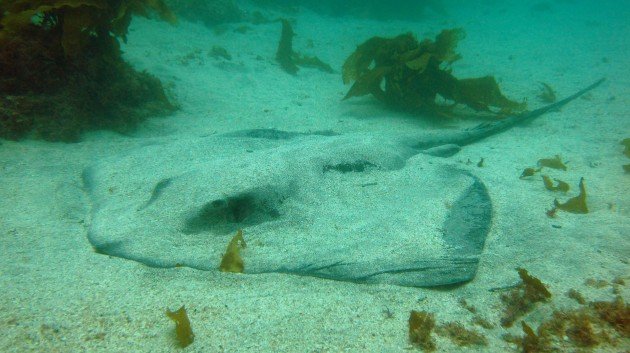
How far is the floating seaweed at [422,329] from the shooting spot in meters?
2.71

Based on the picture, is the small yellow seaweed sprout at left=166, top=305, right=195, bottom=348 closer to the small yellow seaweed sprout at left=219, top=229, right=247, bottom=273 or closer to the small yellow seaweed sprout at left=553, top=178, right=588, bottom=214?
the small yellow seaweed sprout at left=219, top=229, right=247, bottom=273

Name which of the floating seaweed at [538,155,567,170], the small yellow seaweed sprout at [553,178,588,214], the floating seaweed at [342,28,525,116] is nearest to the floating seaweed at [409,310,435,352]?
the small yellow seaweed sprout at [553,178,588,214]

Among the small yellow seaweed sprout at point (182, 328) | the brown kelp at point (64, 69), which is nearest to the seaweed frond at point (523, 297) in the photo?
the small yellow seaweed sprout at point (182, 328)

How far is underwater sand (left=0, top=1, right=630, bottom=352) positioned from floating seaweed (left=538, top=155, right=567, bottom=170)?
0.53 feet

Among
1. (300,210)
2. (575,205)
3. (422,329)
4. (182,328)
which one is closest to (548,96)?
(575,205)

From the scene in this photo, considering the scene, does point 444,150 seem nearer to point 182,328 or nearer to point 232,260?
point 232,260

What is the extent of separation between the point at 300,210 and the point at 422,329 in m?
1.91

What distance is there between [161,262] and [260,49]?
12.5 meters

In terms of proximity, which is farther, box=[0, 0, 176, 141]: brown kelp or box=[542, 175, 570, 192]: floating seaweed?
box=[0, 0, 176, 141]: brown kelp

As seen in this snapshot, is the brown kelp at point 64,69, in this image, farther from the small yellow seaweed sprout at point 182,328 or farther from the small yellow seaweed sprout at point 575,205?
the small yellow seaweed sprout at point 575,205

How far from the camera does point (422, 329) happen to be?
280cm

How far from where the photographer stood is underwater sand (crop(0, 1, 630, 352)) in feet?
9.15

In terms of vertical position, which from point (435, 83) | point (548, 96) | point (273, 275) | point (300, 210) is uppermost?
point (548, 96)

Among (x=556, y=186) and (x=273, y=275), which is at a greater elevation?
(x=556, y=186)
